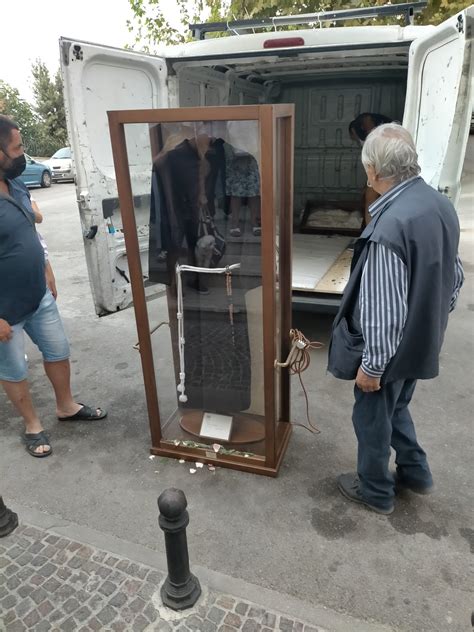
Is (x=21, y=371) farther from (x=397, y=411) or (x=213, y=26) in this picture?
(x=213, y=26)

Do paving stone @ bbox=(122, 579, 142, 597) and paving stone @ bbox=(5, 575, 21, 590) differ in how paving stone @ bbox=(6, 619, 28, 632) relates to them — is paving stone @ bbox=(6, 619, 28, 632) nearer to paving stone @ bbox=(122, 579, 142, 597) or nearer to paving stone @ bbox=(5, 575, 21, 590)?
paving stone @ bbox=(5, 575, 21, 590)

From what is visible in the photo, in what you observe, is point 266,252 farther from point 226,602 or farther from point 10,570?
point 10,570

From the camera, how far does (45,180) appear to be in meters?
17.3

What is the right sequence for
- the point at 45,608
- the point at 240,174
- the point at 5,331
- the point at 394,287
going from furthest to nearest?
the point at 5,331, the point at 240,174, the point at 45,608, the point at 394,287

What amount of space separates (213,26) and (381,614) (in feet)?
14.6

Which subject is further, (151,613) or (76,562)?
(76,562)

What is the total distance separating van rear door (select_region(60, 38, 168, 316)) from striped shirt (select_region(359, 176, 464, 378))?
1431mm

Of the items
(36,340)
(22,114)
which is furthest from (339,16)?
(22,114)

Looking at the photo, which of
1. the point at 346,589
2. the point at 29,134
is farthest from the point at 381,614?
the point at 29,134

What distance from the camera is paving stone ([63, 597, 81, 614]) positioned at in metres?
1.99

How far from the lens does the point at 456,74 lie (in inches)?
113

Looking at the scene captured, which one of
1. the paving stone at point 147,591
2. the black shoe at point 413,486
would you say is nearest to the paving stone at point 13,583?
the paving stone at point 147,591

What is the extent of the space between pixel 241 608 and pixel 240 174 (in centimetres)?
196

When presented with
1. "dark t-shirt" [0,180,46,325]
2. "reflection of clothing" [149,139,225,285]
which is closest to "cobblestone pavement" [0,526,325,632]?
"dark t-shirt" [0,180,46,325]
